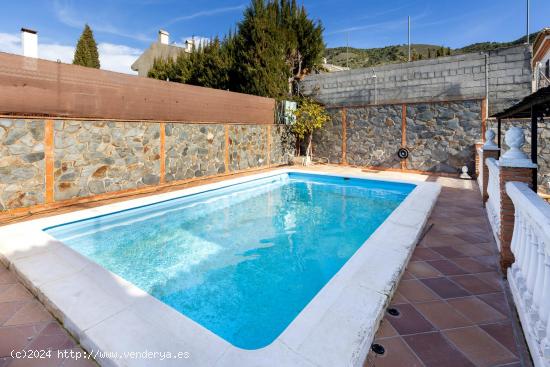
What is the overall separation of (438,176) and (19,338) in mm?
10151

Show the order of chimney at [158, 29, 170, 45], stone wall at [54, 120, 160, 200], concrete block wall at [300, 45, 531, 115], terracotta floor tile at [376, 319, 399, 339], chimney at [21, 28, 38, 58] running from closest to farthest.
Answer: terracotta floor tile at [376, 319, 399, 339], chimney at [21, 28, 38, 58], stone wall at [54, 120, 160, 200], concrete block wall at [300, 45, 531, 115], chimney at [158, 29, 170, 45]

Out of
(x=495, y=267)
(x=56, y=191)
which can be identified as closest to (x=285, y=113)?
(x=56, y=191)

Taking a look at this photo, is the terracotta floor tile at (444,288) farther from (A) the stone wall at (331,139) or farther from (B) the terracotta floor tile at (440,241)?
(A) the stone wall at (331,139)

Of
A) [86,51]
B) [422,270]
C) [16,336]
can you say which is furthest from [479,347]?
[86,51]

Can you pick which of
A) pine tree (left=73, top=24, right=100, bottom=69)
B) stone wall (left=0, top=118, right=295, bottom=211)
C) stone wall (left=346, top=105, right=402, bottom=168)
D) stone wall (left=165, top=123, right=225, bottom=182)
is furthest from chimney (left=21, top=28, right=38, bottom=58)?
pine tree (left=73, top=24, right=100, bottom=69)

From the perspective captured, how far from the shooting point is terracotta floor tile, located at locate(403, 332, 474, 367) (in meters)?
1.77

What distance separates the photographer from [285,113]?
38.0ft

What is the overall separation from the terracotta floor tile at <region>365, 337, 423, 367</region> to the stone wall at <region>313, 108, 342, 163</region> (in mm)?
10087

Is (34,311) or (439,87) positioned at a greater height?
(439,87)

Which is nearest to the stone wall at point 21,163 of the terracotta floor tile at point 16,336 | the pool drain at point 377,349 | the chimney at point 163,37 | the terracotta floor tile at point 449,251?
the terracotta floor tile at point 16,336

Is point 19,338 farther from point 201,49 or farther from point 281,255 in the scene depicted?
point 201,49

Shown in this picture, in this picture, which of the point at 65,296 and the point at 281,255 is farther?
the point at 281,255

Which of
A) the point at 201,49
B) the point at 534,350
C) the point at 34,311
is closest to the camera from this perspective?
the point at 534,350

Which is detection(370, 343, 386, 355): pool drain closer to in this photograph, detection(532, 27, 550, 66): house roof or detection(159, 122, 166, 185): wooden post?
detection(159, 122, 166, 185): wooden post
